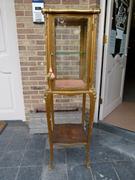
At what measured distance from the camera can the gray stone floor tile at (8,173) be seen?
5.65 ft

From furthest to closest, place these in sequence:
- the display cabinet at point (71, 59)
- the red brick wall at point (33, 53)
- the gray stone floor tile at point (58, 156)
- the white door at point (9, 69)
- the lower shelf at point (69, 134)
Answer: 1. the white door at point (9, 69)
2. the red brick wall at point (33, 53)
3. the gray stone floor tile at point (58, 156)
4. the lower shelf at point (69, 134)
5. the display cabinet at point (71, 59)

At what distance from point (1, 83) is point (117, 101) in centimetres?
195

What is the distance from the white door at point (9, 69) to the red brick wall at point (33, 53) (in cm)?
17

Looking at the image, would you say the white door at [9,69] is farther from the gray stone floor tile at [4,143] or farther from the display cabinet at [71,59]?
the display cabinet at [71,59]

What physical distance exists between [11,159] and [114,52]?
1.98m

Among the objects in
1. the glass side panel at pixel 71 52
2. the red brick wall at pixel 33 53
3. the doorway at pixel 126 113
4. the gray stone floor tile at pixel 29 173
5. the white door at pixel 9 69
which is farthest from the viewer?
the doorway at pixel 126 113

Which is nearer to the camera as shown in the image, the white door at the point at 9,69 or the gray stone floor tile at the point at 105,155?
the gray stone floor tile at the point at 105,155

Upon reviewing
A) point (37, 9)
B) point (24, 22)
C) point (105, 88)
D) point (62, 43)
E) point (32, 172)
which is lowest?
point (32, 172)

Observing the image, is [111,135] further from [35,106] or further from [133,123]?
[35,106]

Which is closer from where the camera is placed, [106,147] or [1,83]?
[106,147]

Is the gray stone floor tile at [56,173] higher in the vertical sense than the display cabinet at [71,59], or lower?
lower

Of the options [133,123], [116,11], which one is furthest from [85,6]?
[133,123]

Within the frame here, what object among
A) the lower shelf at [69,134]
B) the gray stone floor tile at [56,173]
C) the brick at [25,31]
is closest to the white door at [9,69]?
the brick at [25,31]

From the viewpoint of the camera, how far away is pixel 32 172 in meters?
1.78
